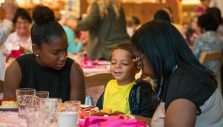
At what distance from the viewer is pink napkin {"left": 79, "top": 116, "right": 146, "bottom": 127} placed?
2322mm

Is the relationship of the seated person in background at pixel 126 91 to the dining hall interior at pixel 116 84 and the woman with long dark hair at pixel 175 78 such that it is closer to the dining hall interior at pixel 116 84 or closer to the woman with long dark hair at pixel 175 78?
the dining hall interior at pixel 116 84

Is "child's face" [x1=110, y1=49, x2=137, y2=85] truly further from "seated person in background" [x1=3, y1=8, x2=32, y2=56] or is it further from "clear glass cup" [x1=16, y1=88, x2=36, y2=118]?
"seated person in background" [x1=3, y1=8, x2=32, y2=56]

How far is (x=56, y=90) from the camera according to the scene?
350 centimetres

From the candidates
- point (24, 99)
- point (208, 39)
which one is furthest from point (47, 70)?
point (208, 39)

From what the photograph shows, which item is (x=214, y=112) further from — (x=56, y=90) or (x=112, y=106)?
(x=56, y=90)

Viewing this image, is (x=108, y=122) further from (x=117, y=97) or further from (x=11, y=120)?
(x=117, y=97)

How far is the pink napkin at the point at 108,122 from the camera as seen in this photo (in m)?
2.32

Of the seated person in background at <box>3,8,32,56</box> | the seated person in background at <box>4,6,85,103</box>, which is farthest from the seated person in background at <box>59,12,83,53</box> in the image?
the seated person in background at <box>4,6,85,103</box>

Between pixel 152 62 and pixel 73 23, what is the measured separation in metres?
5.84

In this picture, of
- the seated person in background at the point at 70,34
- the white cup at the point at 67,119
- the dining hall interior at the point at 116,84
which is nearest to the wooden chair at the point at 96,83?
the dining hall interior at the point at 116,84

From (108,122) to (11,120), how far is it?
0.59m

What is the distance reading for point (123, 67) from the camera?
3.51 metres

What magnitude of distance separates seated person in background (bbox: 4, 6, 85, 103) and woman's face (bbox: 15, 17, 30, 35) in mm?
3248

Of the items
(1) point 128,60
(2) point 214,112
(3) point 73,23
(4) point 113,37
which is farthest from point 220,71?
(2) point 214,112
